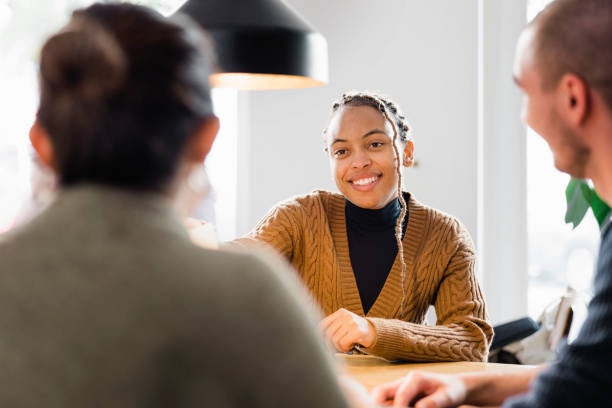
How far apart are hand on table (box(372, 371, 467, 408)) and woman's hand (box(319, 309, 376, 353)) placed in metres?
0.33

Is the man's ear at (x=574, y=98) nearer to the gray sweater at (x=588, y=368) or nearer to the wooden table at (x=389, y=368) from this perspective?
the gray sweater at (x=588, y=368)

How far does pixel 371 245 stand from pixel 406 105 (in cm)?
168

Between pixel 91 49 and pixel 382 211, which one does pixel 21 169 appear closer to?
pixel 382 211

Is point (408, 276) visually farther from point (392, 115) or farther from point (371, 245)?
point (392, 115)

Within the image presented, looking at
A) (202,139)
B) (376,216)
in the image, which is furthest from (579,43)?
(376,216)

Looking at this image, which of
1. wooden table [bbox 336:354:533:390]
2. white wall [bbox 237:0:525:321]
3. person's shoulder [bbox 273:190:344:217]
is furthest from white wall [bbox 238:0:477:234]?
wooden table [bbox 336:354:533:390]

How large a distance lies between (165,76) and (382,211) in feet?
4.81

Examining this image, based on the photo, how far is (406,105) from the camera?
3449 millimetres

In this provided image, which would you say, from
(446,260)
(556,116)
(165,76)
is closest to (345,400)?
(165,76)

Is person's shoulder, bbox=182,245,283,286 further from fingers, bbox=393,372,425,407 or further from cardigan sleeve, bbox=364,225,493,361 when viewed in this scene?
cardigan sleeve, bbox=364,225,493,361

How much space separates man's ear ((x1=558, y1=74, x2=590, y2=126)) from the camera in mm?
872

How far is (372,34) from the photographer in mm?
3533

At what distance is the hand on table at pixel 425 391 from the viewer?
1.08m

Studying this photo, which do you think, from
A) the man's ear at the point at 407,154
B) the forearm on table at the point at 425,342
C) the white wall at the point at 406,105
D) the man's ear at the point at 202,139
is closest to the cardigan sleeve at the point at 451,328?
the forearm on table at the point at 425,342
